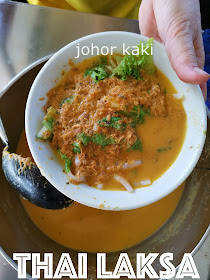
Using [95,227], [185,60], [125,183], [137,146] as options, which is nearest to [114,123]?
[137,146]

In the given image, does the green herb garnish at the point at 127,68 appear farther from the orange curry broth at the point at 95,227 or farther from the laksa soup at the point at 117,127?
the orange curry broth at the point at 95,227

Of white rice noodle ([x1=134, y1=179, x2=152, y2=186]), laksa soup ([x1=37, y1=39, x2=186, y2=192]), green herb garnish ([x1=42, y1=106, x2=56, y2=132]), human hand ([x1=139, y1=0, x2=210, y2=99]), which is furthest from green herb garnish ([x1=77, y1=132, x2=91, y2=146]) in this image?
human hand ([x1=139, y1=0, x2=210, y2=99])

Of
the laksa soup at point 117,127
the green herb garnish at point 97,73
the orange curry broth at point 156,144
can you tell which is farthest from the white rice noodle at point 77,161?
the green herb garnish at point 97,73

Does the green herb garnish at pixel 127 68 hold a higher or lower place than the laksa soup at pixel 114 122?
higher

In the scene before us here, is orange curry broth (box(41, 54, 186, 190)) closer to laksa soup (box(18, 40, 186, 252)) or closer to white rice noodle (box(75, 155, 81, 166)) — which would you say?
laksa soup (box(18, 40, 186, 252))

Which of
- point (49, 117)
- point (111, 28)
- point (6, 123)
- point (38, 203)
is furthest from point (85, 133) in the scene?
point (111, 28)

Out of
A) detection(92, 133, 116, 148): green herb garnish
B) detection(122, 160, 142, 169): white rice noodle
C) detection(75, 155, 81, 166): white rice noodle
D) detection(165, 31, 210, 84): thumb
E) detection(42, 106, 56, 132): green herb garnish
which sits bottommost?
detection(122, 160, 142, 169): white rice noodle
